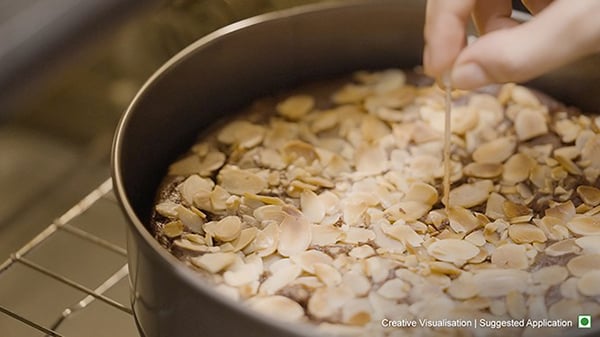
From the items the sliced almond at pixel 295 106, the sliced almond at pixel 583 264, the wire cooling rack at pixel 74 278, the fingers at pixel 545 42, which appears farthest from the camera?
the sliced almond at pixel 295 106

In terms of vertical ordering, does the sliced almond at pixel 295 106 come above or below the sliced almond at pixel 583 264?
above

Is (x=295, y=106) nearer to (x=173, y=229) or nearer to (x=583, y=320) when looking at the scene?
(x=173, y=229)

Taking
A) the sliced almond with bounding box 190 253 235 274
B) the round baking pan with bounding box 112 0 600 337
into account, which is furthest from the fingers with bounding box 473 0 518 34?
the sliced almond with bounding box 190 253 235 274

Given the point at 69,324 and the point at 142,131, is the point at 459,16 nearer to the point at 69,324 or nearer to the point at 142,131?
the point at 142,131

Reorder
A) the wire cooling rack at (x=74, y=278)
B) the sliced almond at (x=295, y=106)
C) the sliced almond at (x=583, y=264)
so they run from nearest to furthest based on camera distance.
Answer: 1. the sliced almond at (x=583, y=264)
2. the wire cooling rack at (x=74, y=278)
3. the sliced almond at (x=295, y=106)

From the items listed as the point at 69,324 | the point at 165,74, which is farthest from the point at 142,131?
the point at 69,324

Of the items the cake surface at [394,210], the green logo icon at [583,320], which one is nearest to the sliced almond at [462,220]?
the cake surface at [394,210]

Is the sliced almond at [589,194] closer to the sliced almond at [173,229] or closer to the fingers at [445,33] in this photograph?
the fingers at [445,33]
